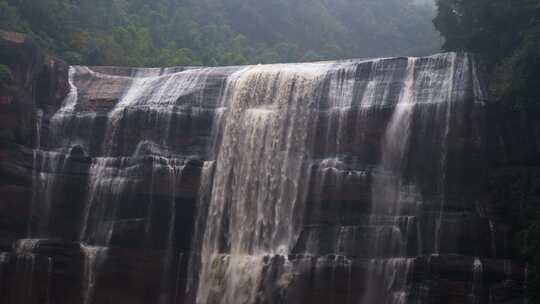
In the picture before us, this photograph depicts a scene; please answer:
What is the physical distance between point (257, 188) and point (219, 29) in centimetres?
3405

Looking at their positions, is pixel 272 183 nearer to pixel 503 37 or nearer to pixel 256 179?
pixel 256 179

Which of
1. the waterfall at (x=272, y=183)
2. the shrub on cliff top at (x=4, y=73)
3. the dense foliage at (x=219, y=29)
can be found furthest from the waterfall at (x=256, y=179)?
the dense foliage at (x=219, y=29)

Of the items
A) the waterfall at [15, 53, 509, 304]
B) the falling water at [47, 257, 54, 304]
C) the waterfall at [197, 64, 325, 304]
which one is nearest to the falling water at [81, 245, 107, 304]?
the waterfall at [15, 53, 509, 304]

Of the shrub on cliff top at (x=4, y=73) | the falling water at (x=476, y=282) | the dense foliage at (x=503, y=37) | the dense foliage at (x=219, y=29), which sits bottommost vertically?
the falling water at (x=476, y=282)

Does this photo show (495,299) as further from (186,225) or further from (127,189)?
(127,189)

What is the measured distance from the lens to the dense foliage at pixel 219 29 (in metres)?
46.8

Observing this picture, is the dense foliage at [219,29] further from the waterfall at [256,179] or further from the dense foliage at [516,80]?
the dense foliage at [516,80]

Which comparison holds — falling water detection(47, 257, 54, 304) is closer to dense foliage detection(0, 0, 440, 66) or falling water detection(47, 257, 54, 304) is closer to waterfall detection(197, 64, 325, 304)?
waterfall detection(197, 64, 325, 304)

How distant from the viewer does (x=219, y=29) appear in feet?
212

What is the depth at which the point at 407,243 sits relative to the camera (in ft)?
93.5

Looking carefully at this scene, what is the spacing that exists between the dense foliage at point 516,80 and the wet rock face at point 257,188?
737 mm

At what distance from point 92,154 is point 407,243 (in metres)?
14.2

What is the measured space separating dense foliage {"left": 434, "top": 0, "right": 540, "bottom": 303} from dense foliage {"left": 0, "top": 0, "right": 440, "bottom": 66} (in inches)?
829

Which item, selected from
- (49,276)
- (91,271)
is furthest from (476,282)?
(49,276)
